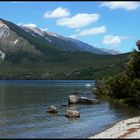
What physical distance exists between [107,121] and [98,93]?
7535 centimetres

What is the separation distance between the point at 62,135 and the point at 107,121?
63.0 ft

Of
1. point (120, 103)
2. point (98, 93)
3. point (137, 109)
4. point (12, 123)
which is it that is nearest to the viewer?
point (12, 123)

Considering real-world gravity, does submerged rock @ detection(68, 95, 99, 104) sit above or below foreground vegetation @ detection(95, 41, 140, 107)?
below

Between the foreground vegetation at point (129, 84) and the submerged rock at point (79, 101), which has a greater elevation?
the foreground vegetation at point (129, 84)

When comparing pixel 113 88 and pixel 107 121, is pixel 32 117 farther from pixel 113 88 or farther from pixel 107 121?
pixel 113 88

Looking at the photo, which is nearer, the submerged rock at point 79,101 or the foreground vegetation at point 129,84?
the foreground vegetation at point 129,84

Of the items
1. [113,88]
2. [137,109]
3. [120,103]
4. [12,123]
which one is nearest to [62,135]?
[12,123]

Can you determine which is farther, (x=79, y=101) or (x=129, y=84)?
(x=79, y=101)

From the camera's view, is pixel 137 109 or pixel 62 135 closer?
pixel 62 135

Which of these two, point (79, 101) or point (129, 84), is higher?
point (129, 84)

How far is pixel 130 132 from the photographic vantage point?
1950 inches

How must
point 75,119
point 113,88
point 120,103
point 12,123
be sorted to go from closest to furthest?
point 12,123, point 75,119, point 120,103, point 113,88

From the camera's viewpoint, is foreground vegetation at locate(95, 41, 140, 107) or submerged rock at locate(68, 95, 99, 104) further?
submerged rock at locate(68, 95, 99, 104)

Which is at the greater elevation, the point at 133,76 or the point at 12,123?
the point at 133,76
